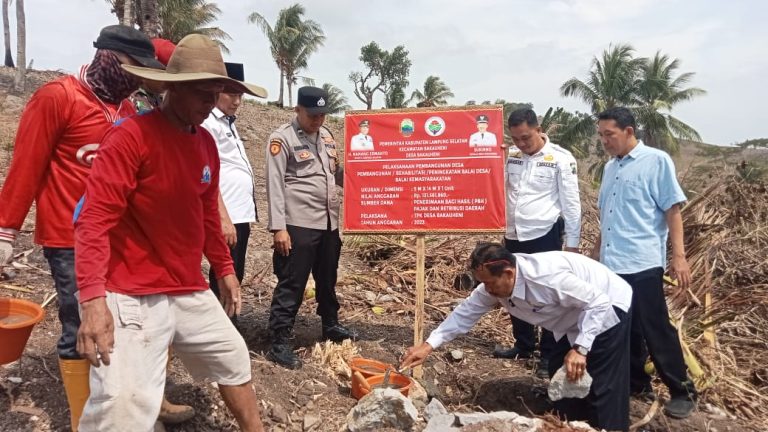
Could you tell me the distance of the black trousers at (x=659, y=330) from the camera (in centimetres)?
355

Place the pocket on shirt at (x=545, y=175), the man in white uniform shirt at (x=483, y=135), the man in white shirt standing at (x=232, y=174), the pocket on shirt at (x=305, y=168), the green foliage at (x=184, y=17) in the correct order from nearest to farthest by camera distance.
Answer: the man in white shirt standing at (x=232, y=174) → the pocket on shirt at (x=305, y=168) → the man in white uniform shirt at (x=483, y=135) → the pocket on shirt at (x=545, y=175) → the green foliage at (x=184, y=17)

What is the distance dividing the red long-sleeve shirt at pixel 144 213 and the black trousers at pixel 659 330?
2794 mm

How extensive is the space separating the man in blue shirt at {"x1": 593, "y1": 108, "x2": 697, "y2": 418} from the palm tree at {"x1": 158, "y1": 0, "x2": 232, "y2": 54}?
22.8 m

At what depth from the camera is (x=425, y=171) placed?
4.29 m

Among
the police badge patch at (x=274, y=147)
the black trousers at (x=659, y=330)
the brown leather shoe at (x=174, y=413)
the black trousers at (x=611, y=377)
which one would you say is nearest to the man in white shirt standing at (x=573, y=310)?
the black trousers at (x=611, y=377)

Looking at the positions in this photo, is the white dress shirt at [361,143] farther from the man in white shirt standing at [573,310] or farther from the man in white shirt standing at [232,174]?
the man in white shirt standing at [573,310]

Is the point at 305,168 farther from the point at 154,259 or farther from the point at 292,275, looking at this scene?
the point at 154,259

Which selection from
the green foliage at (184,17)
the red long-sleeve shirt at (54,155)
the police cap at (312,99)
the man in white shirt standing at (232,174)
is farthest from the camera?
the green foliage at (184,17)

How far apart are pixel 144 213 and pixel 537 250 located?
3130mm

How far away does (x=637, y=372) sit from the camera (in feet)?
13.1

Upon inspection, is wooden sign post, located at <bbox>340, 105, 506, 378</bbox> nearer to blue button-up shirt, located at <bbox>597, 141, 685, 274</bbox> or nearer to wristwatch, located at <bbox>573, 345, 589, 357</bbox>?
blue button-up shirt, located at <bbox>597, 141, 685, 274</bbox>

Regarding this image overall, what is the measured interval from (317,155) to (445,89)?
37155 mm

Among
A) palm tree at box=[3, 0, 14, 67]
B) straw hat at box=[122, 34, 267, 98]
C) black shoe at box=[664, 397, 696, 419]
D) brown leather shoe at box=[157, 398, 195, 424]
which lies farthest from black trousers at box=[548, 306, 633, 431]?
palm tree at box=[3, 0, 14, 67]

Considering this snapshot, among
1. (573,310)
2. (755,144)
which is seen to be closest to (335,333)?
(573,310)
